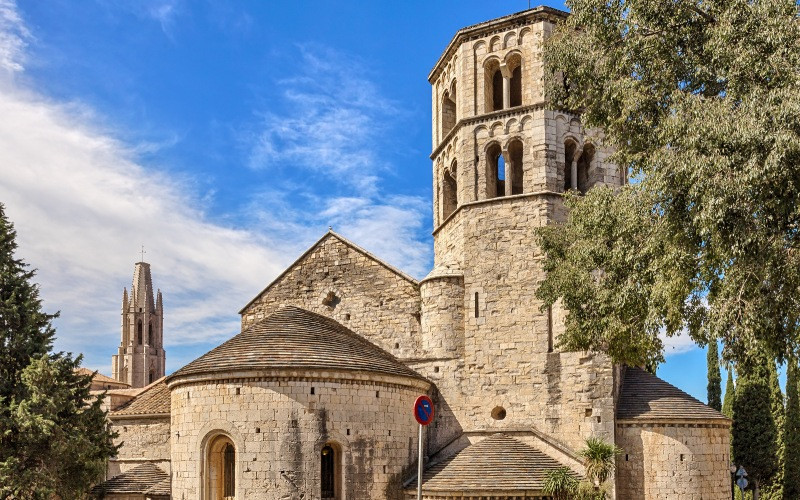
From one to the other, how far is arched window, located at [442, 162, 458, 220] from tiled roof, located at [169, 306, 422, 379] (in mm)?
5991

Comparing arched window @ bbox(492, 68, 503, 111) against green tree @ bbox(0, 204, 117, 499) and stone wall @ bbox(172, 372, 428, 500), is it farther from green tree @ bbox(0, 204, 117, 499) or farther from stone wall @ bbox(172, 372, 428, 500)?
green tree @ bbox(0, 204, 117, 499)

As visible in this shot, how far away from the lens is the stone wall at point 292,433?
22.2 m

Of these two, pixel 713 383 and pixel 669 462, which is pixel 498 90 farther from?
pixel 713 383

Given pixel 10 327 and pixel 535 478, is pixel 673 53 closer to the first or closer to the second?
pixel 535 478

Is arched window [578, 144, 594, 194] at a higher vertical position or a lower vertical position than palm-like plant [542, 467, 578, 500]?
higher

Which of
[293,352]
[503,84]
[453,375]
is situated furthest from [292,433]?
[503,84]

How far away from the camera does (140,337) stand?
4053 inches

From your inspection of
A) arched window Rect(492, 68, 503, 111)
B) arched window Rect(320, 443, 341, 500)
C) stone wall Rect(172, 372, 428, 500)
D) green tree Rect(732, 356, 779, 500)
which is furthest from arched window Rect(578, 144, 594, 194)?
green tree Rect(732, 356, 779, 500)

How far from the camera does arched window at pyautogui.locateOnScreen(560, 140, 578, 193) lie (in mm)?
27312

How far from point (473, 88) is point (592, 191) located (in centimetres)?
1027

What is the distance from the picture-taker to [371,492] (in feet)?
76.0

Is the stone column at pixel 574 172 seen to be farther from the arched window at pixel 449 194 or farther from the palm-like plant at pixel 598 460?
the palm-like plant at pixel 598 460

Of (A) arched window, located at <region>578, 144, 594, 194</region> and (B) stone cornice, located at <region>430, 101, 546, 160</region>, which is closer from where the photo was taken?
(B) stone cornice, located at <region>430, 101, 546, 160</region>

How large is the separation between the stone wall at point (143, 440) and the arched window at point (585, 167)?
54.0 ft
